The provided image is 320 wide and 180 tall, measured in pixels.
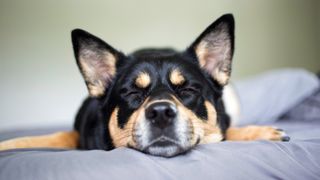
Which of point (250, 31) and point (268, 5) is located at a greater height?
point (268, 5)

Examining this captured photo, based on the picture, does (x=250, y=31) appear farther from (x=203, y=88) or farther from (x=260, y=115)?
(x=203, y=88)

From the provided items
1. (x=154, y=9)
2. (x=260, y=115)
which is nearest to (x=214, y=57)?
(x=260, y=115)

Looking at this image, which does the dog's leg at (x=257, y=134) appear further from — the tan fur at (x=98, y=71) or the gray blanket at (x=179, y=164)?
the tan fur at (x=98, y=71)

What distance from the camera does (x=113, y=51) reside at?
1.87 m

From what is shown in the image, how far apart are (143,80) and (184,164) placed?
52 centimetres

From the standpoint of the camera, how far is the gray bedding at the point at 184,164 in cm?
123

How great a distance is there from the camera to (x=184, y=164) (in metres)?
1.30

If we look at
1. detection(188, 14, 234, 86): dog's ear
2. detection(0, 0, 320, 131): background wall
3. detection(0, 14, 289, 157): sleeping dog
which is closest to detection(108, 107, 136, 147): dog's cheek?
detection(0, 14, 289, 157): sleeping dog

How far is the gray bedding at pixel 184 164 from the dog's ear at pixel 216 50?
55cm

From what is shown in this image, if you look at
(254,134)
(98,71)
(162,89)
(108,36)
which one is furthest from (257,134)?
(108,36)

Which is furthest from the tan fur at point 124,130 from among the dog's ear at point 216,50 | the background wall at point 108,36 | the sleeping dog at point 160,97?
the background wall at point 108,36

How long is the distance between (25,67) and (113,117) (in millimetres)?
2607

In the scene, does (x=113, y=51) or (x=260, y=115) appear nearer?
(x=113, y=51)

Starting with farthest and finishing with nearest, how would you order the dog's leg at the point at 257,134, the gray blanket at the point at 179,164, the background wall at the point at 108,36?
the background wall at the point at 108,36 < the dog's leg at the point at 257,134 < the gray blanket at the point at 179,164
